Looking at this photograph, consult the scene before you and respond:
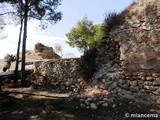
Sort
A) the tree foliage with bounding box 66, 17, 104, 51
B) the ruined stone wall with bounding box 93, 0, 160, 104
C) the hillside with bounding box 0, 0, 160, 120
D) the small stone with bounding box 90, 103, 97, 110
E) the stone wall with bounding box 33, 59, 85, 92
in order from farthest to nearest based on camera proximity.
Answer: the tree foliage with bounding box 66, 17, 104, 51
the stone wall with bounding box 33, 59, 85, 92
the ruined stone wall with bounding box 93, 0, 160, 104
the small stone with bounding box 90, 103, 97, 110
the hillside with bounding box 0, 0, 160, 120

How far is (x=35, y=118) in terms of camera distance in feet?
26.9

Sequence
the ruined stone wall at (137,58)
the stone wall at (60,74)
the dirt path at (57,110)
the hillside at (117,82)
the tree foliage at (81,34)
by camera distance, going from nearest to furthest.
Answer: the dirt path at (57,110) → the hillside at (117,82) → the ruined stone wall at (137,58) → the stone wall at (60,74) → the tree foliage at (81,34)

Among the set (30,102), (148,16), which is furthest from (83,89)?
(148,16)

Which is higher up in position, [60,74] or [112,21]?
[112,21]

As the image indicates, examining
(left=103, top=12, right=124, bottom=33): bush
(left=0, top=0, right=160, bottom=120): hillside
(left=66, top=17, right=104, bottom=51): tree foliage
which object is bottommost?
(left=0, top=0, right=160, bottom=120): hillside

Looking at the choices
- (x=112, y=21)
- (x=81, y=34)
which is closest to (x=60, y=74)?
(x=112, y=21)

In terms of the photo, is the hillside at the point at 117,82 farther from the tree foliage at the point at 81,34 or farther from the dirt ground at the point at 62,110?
the tree foliage at the point at 81,34

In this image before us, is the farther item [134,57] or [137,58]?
[134,57]

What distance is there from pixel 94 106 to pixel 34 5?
916cm

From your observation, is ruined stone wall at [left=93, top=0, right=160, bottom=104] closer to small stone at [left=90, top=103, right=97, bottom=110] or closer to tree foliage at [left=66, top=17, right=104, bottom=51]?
small stone at [left=90, top=103, right=97, bottom=110]

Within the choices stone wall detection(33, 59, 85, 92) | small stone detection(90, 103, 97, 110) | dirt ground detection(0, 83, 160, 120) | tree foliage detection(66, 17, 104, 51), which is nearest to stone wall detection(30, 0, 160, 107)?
dirt ground detection(0, 83, 160, 120)

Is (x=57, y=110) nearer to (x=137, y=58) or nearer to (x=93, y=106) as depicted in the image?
(x=93, y=106)

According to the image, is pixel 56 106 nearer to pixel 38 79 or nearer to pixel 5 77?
pixel 38 79

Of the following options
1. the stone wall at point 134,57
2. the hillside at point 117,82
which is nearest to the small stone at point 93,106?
the hillside at point 117,82
